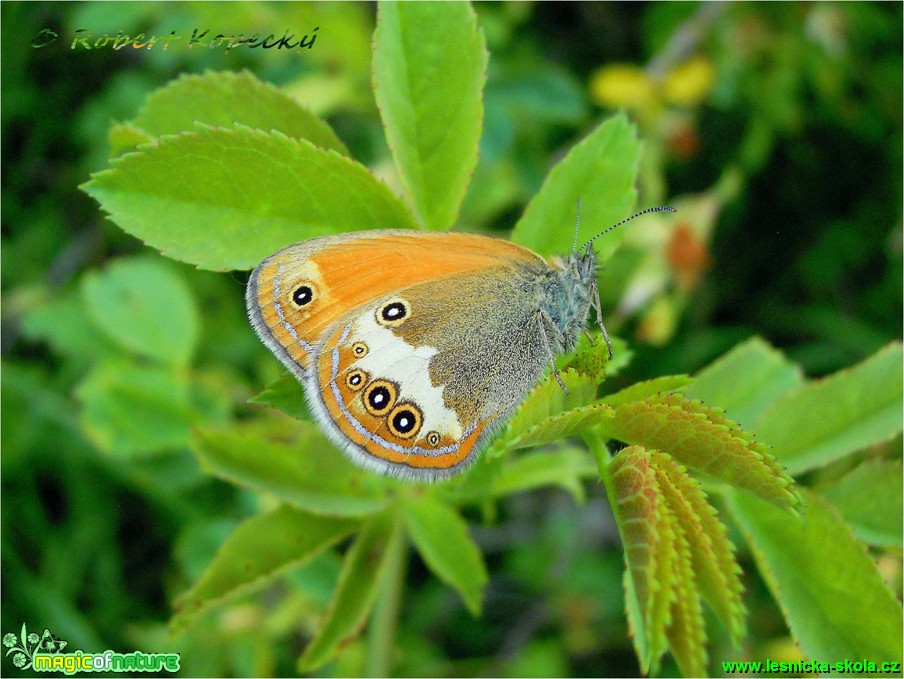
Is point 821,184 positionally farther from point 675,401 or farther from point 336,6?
point 675,401

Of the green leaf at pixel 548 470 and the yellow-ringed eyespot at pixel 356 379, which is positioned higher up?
the yellow-ringed eyespot at pixel 356 379

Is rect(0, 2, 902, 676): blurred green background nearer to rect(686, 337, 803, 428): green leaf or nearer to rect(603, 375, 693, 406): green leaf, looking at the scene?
rect(686, 337, 803, 428): green leaf

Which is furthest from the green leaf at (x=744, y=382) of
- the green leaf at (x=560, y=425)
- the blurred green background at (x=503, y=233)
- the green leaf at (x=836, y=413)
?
the blurred green background at (x=503, y=233)

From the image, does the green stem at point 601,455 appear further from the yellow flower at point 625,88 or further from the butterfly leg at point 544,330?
the yellow flower at point 625,88

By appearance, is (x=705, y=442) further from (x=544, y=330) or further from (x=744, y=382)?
(x=744, y=382)

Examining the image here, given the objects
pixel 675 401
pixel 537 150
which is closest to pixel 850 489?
pixel 675 401

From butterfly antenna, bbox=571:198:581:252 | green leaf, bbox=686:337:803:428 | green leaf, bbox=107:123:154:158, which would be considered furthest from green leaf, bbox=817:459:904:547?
green leaf, bbox=107:123:154:158
